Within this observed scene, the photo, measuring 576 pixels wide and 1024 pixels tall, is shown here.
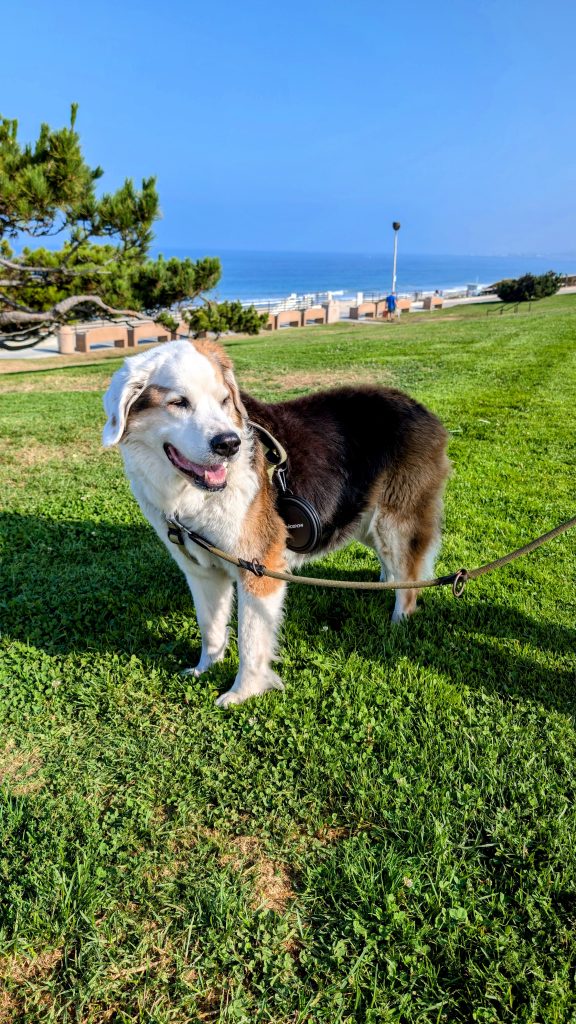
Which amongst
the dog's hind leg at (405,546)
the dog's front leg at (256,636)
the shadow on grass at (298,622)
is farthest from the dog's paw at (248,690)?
the dog's hind leg at (405,546)

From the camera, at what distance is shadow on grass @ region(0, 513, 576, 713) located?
3334mm

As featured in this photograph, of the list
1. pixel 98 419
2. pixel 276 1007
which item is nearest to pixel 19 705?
pixel 276 1007

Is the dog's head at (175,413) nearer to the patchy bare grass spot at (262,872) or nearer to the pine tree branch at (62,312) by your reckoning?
the patchy bare grass spot at (262,872)

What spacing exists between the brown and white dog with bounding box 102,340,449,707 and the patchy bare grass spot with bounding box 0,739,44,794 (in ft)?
2.99

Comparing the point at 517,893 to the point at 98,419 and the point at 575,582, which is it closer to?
the point at 575,582

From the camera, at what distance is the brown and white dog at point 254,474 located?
266 centimetres

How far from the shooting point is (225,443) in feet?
8.25

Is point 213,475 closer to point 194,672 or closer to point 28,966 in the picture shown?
point 194,672

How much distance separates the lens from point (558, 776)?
2568mm

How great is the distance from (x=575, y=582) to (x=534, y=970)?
2805mm

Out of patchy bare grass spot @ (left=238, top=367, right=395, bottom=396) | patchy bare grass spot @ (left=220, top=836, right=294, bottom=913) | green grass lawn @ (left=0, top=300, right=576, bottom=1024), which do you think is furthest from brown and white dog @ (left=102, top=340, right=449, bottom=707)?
patchy bare grass spot @ (left=238, top=367, right=395, bottom=396)

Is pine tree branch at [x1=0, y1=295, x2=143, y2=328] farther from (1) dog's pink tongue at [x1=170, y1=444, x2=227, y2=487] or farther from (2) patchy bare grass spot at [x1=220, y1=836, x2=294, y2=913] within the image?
(2) patchy bare grass spot at [x1=220, y1=836, x2=294, y2=913]

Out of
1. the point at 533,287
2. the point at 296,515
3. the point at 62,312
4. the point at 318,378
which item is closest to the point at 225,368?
the point at 296,515

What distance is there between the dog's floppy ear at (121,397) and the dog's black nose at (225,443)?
448 millimetres
